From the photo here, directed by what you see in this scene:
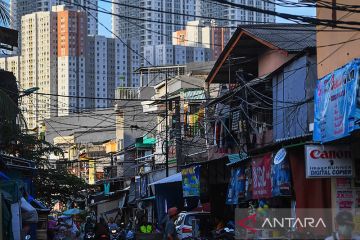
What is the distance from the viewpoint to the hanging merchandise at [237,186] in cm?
2300

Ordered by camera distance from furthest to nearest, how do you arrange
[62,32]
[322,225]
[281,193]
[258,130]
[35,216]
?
1. [62,32]
2. [258,130]
3. [35,216]
4. [281,193]
5. [322,225]

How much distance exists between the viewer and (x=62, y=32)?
6531 cm

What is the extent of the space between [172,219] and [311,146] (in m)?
4.44

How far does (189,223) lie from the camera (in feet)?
90.3

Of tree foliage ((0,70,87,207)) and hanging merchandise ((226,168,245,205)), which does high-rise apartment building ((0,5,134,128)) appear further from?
hanging merchandise ((226,168,245,205))

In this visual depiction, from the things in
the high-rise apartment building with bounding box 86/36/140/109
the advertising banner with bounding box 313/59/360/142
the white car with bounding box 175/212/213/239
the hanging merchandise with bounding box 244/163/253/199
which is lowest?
the white car with bounding box 175/212/213/239

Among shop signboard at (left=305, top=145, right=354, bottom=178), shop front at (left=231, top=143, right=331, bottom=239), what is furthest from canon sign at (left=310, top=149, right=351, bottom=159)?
shop front at (left=231, top=143, right=331, bottom=239)

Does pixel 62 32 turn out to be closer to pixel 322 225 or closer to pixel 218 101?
pixel 218 101

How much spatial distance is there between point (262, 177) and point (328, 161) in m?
3.36

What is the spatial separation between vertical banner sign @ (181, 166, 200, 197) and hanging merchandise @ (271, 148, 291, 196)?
36.2ft

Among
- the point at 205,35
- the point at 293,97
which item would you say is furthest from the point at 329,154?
the point at 205,35

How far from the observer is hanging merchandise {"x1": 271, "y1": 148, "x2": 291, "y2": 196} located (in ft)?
60.3

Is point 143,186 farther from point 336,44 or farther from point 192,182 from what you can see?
point 336,44

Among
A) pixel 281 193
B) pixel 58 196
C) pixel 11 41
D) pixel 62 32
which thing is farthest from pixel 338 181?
pixel 62 32
